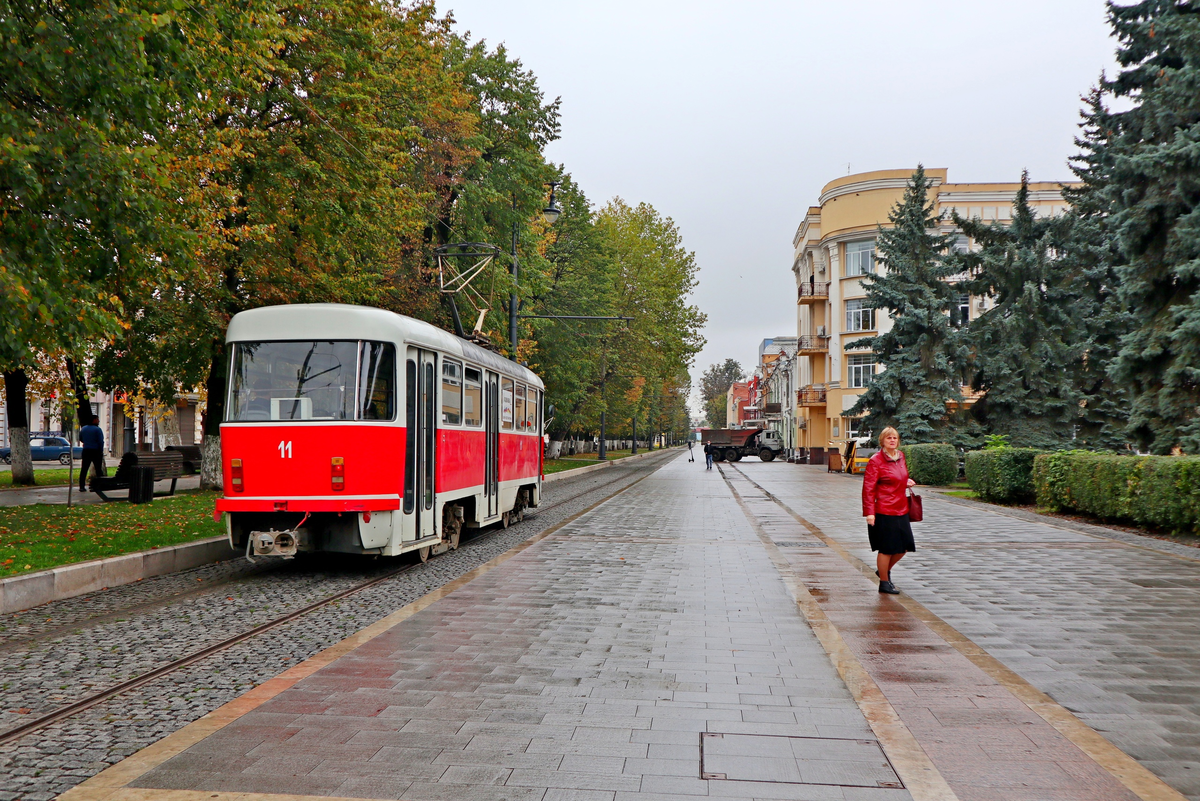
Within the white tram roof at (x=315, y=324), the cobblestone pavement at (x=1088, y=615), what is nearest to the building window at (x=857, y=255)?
the cobblestone pavement at (x=1088, y=615)

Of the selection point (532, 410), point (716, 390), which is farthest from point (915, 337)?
point (716, 390)

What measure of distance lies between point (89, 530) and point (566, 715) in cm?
1020

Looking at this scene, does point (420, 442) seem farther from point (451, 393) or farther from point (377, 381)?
point (451, 393)

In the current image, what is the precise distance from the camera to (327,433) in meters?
10.3

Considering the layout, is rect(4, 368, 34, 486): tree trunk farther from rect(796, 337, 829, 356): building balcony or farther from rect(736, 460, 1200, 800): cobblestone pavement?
Result: rect(796, 337, 829, 356): building balcony

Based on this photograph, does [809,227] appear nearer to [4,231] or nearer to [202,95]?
[202,95]

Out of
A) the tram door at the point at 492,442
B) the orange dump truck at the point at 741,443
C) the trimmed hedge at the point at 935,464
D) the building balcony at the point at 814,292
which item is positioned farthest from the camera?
the orange dump truck at the point at 741,443

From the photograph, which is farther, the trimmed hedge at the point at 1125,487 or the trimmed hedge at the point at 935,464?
the trimmed hedge at the point at 935,464

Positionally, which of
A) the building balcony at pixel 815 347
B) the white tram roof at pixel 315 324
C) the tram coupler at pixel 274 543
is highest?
the building balcony at pixel 815 347

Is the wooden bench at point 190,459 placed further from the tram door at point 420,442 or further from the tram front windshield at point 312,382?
the tram front windshield at point 312,382

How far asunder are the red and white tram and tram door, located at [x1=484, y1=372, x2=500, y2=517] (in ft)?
10.6

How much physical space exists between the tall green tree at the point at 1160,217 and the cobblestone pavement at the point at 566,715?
16618 mm

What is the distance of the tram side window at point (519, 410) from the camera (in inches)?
679

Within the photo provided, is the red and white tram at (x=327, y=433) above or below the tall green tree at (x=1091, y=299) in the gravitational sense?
below
